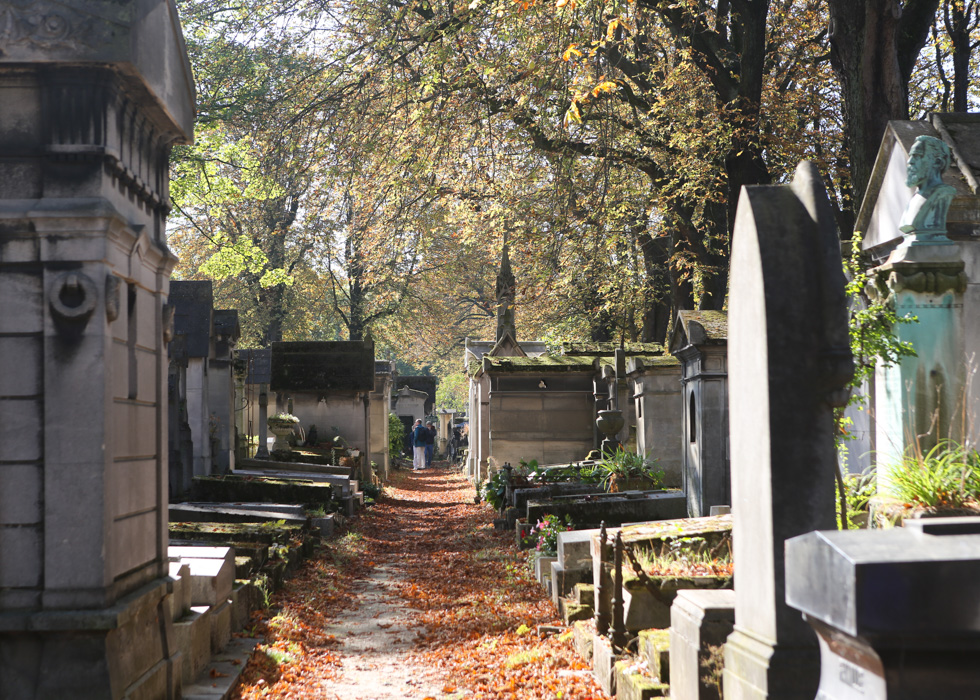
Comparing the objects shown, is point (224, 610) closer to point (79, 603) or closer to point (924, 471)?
point (79, 603)

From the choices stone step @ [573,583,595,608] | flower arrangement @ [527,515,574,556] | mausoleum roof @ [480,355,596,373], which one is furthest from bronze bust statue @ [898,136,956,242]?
mausoleum roof @ [480,355,596,373]

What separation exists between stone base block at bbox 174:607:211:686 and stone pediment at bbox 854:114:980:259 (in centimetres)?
634

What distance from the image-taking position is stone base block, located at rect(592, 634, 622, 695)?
5859 millimetres

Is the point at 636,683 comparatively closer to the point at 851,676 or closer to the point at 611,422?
the point at 851,676

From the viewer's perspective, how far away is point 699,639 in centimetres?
457

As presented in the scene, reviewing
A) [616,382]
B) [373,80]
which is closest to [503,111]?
[373,80]

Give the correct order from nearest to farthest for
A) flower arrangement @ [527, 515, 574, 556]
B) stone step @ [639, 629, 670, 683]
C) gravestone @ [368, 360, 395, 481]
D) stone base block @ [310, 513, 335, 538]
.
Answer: stone step @ [639, 629, 670, 683] < flower arrangement @ [527, 515, 574, 556] < stone base block @ [310, 513, 335, 538] < gravestone @ [368, 360, 395, 481]

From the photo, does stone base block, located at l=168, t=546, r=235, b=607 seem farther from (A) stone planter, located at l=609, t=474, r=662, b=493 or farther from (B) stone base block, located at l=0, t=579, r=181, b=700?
(A) stone planter, located at l=609, t=474, r=662, b=493

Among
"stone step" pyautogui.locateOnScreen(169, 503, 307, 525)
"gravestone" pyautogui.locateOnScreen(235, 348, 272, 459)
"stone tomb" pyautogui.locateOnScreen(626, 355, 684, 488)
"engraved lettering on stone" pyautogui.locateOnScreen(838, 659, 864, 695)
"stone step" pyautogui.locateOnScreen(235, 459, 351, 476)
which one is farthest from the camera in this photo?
"gravestone" pyautogui.locateOnScreen(235, 348, 272, 459)

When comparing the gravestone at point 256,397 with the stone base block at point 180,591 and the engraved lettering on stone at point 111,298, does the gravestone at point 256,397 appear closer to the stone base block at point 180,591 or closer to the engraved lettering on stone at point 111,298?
the stone base block at point 180,591

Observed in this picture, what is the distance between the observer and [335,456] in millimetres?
20125

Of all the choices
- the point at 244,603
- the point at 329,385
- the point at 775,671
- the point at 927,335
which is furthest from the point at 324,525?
the point at 775,671

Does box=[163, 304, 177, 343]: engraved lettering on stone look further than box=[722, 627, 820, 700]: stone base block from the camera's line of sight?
Yes

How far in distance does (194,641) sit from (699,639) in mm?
3268
